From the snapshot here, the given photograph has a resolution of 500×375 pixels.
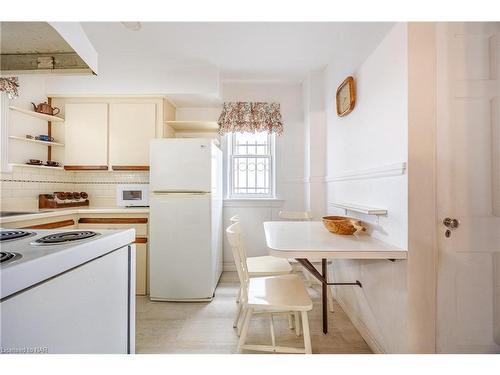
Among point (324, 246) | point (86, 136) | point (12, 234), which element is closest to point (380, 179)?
point (324, 246)

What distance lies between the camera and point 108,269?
37.2 inches

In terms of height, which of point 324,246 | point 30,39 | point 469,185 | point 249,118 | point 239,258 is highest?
point 249,118

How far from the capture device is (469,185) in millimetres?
1473

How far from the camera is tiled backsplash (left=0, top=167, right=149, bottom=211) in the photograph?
2.63 m

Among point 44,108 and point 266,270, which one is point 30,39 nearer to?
point 266,270

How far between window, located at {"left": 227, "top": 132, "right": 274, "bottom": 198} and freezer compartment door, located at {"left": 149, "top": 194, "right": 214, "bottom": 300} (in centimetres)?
119

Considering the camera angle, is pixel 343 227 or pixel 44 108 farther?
pixel 44 108

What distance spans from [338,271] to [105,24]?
3.45 metres

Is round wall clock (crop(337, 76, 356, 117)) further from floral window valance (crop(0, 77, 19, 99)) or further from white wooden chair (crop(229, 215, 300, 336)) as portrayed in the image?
floral window valance (crop(0, 77, 19, 99))

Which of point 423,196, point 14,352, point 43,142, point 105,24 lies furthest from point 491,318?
point 43,142

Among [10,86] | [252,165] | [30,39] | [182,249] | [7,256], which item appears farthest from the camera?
[252,165]

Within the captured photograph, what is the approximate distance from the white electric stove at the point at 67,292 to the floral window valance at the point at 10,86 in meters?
2.37

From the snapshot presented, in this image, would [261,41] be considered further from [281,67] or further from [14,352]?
[14,352]

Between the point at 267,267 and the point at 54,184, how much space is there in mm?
2865
